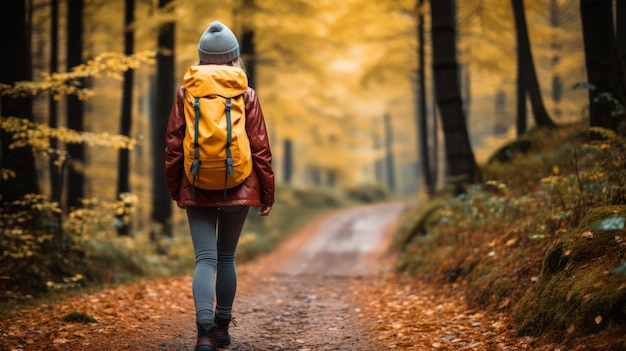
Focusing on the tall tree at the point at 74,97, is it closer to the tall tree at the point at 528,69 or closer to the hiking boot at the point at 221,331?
the hiking boot at the point at 221,331

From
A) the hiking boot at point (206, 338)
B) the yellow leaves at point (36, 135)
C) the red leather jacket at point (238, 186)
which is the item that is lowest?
the hiking boot at point (206, 338)

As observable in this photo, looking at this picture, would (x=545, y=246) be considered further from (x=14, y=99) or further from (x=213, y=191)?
(x=14, y=99)

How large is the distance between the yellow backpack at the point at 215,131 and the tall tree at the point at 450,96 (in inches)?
232

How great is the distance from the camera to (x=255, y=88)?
50.4 ft

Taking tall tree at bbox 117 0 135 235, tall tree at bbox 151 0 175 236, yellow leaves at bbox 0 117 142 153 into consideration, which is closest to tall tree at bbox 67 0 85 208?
tall tree at bbox 117 0 135 235

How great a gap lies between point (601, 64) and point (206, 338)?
6.43m

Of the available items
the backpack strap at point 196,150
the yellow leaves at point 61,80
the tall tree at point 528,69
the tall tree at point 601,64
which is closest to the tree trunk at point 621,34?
Result: the tall tree at point 528,69

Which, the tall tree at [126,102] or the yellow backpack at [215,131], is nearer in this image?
the yellow backpack at [215,131]


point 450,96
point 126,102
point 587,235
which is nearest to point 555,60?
point 450,96

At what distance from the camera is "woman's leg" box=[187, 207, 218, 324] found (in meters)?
3.44

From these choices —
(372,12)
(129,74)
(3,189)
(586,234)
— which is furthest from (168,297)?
(372,12)

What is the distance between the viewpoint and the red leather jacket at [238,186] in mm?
3434

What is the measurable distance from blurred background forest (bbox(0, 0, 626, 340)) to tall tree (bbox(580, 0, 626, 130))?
0.02 metres

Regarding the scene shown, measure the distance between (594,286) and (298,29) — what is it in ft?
42.2
